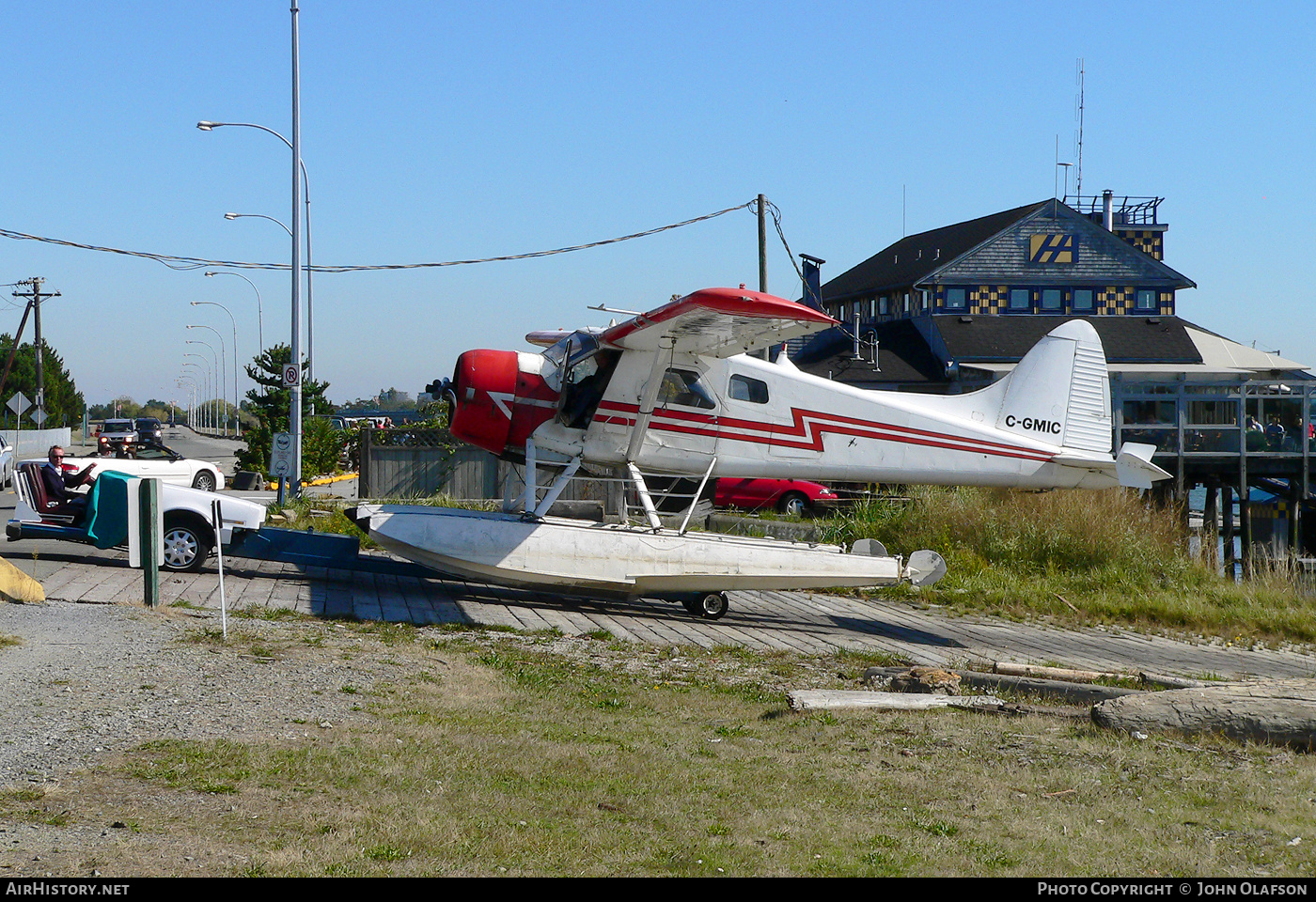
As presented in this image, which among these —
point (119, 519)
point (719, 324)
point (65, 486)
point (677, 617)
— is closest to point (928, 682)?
point (677, 617)

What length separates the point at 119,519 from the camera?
12930 mm

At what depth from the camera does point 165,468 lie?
76.2ft

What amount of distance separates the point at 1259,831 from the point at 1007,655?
6.37 m

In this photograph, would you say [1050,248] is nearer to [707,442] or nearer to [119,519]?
[707,442]

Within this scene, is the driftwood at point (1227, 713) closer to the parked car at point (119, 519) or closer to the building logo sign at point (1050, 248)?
the parked car at point (119, 519)

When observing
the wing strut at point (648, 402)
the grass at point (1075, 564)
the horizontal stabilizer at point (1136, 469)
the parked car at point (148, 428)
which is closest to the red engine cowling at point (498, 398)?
the wing strut at point (648, 402)

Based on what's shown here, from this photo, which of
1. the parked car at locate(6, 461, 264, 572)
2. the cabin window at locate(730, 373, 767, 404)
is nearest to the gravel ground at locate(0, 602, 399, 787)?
the parked car at locate(6, 461, 264, 572)

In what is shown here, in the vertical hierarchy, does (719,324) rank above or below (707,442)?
above

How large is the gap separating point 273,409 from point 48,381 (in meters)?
60.7

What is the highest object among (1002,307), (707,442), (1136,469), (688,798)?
(1002,307)

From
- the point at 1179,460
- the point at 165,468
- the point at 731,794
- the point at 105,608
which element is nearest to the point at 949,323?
the point at 1179,460

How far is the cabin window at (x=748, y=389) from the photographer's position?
45.4 feet

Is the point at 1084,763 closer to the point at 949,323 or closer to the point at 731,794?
the point at 731,794

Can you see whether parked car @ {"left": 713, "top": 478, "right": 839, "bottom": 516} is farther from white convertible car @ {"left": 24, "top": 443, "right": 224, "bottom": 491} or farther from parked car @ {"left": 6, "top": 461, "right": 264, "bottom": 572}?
parked car @ {"left": 6, "top": 461, "right": 264, "bottom": 572}
